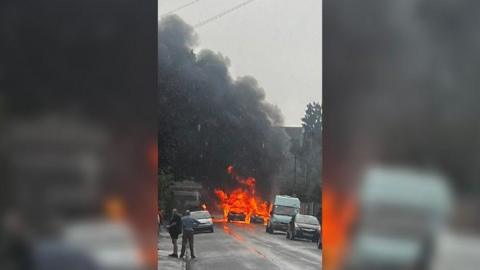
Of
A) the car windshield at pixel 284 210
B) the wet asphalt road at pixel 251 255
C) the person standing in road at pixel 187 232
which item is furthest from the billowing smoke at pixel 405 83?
the car windshield at pixel 284 210

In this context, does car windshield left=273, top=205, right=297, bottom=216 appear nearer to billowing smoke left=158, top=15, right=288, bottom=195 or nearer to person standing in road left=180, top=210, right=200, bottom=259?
billowing smoke left=158, top=15, right=288, bottom=195

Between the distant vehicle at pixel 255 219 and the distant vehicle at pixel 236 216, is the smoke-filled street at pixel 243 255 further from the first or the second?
the distant vehicle at pixel 255 219

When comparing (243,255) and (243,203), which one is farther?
(243,203)

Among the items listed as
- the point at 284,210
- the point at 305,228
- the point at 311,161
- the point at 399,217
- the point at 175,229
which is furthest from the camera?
the point at 311,161

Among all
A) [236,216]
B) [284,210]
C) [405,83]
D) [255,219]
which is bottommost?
[255,219]

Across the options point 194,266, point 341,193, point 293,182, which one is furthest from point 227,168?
point 341,193

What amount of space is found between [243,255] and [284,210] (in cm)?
746

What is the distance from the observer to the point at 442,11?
4.25 m

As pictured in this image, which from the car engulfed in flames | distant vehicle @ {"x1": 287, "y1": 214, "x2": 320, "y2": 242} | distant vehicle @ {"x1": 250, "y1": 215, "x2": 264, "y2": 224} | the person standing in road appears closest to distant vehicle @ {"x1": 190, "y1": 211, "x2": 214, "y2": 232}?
the car engulfed in flames

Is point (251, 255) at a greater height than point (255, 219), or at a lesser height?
greater

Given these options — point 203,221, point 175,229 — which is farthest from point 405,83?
point 203,221

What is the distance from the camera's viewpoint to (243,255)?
36.3ft

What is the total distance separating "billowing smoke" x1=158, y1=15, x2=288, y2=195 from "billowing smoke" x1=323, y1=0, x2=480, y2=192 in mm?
9351

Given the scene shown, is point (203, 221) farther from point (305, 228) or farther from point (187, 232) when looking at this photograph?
point (187, 232)
